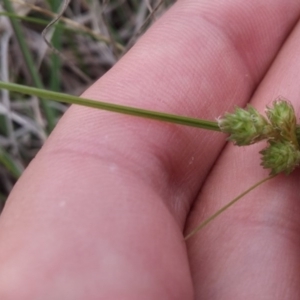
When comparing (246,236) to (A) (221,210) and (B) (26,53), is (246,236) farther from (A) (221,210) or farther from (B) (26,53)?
(B) (26,53)

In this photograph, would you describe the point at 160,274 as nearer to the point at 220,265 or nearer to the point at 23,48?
the point at 220,265

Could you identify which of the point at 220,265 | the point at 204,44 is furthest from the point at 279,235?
the point at 204,44

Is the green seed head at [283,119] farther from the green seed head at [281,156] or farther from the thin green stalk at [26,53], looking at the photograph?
the thin green stalk at [26,53]

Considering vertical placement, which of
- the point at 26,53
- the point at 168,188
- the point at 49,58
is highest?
the point at 26,53

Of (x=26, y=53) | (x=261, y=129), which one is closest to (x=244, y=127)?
(x=261, y=129)

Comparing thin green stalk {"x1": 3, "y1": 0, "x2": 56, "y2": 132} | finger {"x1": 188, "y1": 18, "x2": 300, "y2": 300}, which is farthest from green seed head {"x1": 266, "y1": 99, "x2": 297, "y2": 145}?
thin green stalk {"x1": 3, "y1": 0, "x2": 56, "y2": 132}

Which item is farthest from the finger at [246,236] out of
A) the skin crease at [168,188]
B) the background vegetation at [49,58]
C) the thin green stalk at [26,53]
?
the background vegetation at [49,58]
